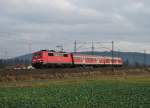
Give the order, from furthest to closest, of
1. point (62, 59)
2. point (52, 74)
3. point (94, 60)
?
1. point (94, 60)
2. point (62, 59)
3. point (52, 74)

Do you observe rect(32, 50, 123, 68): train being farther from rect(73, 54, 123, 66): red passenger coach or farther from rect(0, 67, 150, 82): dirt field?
rect(0, 67, 150, 82): dirt field

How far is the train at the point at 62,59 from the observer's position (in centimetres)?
7300

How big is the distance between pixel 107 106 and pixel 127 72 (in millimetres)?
56999

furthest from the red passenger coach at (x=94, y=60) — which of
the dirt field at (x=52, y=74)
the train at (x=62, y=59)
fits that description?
the dirt field at (x=52, y=74)

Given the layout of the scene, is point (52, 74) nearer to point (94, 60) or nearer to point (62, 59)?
point (62, 59)

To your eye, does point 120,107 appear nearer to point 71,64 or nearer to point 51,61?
point 51,61

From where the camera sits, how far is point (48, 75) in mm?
56438

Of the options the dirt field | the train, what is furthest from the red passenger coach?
the dirt field

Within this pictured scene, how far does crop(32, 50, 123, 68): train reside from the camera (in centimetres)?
7300

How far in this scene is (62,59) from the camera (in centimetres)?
7838

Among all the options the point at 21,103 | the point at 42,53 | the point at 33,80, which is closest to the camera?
the point at 21,103

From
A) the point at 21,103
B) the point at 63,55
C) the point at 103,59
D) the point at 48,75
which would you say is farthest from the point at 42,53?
the point at 21,103

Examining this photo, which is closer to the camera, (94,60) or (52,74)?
(52,74)

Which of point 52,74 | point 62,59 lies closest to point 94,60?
point 62,59
